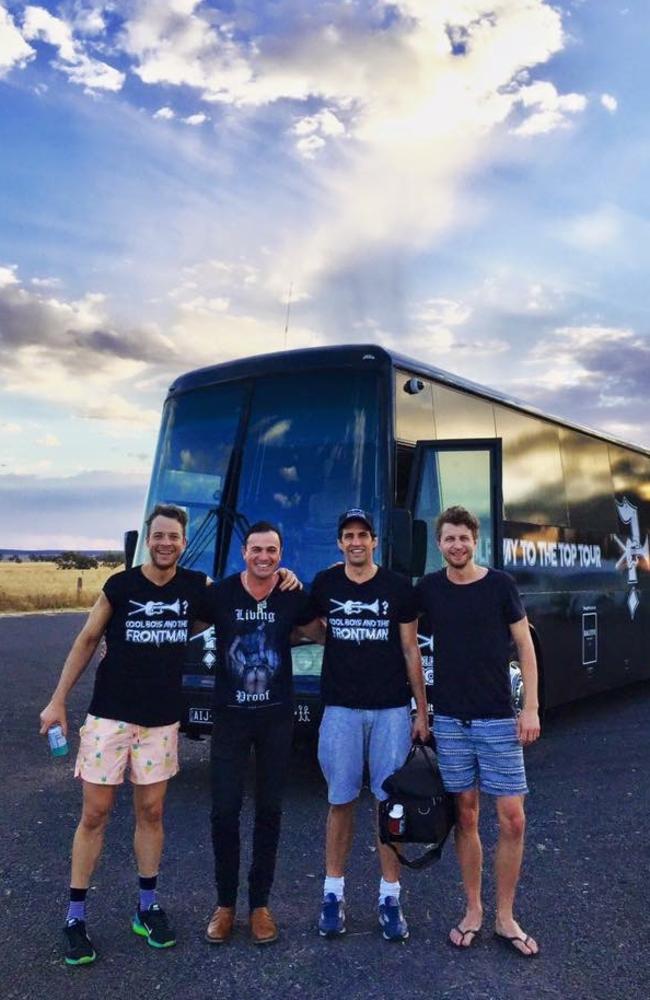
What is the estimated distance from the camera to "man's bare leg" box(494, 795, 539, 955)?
13.1ft

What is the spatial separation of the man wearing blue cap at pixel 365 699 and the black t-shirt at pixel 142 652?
72cm

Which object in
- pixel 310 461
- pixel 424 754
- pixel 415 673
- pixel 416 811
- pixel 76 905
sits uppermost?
pixel 310 461

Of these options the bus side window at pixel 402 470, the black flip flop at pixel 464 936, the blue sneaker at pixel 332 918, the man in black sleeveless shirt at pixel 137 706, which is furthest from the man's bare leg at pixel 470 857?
the bus side window at pixel 402 470

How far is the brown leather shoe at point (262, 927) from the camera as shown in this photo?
400cm

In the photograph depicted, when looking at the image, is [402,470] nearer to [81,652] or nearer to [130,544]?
[130,544]

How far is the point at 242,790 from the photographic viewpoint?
4.08 metres

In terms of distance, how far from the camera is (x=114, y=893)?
466 centimetres

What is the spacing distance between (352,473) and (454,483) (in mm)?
1085

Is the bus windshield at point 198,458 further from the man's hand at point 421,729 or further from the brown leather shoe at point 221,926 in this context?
the brown leather shoe at point 221,926

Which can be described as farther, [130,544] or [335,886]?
[130,544]

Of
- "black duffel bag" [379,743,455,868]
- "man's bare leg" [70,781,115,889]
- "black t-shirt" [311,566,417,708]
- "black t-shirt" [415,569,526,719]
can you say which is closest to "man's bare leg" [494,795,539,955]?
"black duffel bag" [379,743,455,868]

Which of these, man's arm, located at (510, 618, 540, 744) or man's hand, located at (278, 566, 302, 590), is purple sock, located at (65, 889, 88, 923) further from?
man's arm, located at (510, 618, 540, 744)

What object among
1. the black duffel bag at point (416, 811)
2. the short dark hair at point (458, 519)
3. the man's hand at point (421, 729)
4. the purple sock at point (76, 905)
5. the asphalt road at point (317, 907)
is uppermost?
the short dark hair at point (458, 519)

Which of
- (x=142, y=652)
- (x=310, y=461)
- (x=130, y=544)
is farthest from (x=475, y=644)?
(x=130, y=544)
